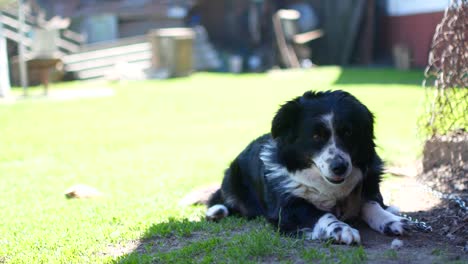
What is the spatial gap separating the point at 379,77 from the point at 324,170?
13793 millimetres

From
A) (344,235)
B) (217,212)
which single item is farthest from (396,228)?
(217,212)

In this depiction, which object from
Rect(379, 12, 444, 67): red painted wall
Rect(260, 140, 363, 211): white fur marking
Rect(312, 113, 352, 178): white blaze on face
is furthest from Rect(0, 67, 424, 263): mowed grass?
Rect(379, 12, 444, 67): red painted wall

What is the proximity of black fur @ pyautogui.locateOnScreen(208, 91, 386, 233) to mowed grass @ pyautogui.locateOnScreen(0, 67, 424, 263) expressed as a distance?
0.72 ft

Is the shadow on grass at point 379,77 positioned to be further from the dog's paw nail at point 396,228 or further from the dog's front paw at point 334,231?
the dog's front paw at point 334,231

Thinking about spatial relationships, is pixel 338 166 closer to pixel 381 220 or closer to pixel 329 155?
pixel 329 155

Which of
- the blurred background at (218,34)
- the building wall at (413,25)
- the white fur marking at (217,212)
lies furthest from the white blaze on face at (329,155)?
the building wall at (413,25)

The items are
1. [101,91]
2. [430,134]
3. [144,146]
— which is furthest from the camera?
[101,91]

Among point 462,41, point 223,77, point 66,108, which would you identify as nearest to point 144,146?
point 66,108

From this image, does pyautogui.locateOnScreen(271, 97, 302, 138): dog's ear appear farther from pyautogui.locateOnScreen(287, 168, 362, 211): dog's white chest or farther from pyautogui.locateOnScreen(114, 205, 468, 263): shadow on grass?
pyautogui.locateOnScreen(114, 205, 468, 263): shadow on grass

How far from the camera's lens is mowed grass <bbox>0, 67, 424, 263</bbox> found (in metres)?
4.06

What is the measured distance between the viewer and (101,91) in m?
15.8

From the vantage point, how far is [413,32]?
836 inches

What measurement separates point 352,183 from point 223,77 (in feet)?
51.4

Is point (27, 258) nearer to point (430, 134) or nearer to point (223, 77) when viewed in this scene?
point (430, 134)
